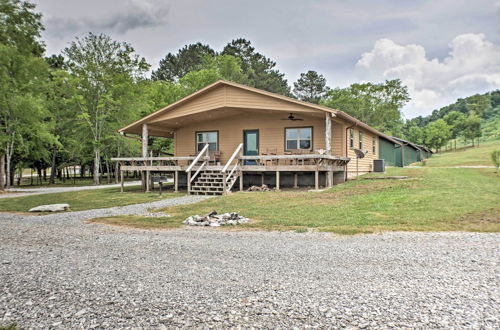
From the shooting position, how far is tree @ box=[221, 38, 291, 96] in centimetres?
4488

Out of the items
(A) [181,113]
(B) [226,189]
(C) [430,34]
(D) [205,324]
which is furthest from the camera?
(C) [430,34]

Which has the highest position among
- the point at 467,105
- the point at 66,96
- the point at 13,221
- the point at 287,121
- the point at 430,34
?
the point at 467,105

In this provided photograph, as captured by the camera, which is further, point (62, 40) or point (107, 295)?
point (62, 40)

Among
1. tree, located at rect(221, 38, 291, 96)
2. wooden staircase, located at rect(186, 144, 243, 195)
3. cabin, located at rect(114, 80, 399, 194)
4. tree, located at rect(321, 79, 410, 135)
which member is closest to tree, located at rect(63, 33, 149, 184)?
cabin, located at rect(114, 80, 399, 194)

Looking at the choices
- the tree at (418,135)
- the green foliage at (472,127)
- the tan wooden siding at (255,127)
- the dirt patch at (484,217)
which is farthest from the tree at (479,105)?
the dirt patch at (484,217)

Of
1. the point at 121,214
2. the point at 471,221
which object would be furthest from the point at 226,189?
the point at 471,221

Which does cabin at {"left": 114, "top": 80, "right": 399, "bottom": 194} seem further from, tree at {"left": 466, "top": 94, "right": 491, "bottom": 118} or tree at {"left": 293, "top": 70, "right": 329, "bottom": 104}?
tree at {"left": 466, "top": 94, "right": 491, "bottom": 118}

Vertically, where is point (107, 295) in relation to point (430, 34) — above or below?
below

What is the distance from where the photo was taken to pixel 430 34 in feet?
64.5

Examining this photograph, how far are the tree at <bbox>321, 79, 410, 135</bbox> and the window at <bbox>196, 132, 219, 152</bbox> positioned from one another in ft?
92.3

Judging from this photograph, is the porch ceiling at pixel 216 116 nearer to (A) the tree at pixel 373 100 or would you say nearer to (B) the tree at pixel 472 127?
(A) the tree at pixel 373 100

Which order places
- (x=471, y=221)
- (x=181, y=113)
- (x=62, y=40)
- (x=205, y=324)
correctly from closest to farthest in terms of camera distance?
(x=205, y=324) → (x=471, y=221) → (x=181, y=113) → (x=62, y=40)

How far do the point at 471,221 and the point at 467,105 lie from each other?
89.4m

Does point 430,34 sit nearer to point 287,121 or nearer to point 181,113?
point 287,121
